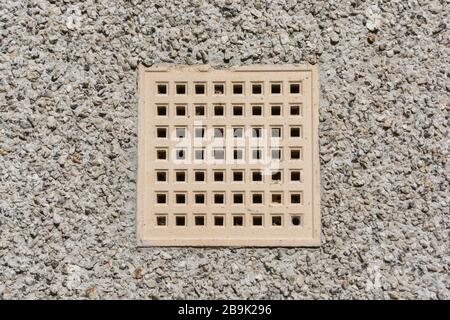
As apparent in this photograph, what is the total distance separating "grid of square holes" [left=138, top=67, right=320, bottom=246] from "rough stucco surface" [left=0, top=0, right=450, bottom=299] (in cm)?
6

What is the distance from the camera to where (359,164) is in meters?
2.35

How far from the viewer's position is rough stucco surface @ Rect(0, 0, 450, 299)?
2330 millimetres

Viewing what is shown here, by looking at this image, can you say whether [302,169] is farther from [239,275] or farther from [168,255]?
[168,255]

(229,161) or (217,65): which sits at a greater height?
(217,65)

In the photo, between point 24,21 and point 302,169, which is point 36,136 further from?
point 302,169

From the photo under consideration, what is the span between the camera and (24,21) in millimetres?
2404

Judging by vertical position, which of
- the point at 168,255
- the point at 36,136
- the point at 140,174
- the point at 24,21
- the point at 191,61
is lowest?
the point at 168,255

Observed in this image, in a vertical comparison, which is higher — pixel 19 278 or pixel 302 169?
pixel 302 169

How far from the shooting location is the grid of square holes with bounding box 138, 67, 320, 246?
7.68 feet

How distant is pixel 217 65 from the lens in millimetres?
2381

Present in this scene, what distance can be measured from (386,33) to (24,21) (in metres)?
1.57

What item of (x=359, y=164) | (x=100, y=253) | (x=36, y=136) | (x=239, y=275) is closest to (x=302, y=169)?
(x=359, y=164)

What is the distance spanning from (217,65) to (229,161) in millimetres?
418

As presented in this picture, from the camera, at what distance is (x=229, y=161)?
2.35 metres
